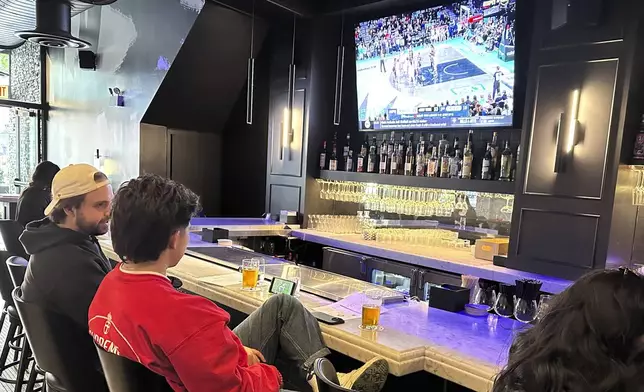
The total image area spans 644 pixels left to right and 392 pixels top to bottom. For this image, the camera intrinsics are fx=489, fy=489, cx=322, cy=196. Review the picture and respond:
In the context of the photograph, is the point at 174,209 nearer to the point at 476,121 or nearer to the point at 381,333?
the point at 381,333

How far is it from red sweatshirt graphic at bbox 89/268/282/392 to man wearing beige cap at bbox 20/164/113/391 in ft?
1.21

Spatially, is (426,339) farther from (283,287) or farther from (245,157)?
(245,157)

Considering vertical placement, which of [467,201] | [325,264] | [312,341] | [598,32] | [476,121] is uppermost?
[598,32]

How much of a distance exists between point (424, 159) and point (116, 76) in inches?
166

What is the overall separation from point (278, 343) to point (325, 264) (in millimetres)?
2701

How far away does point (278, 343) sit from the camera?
198 cm

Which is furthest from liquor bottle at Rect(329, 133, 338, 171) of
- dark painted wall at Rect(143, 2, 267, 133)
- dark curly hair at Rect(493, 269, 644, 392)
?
dark curly hair at Rect(493, 269, 644, 392)

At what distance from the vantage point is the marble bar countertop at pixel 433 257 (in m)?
3.36

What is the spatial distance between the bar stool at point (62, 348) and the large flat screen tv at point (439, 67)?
132 inches

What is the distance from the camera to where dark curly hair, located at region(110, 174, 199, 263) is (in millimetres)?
1527

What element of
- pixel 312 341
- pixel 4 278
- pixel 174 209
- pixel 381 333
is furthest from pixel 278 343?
pixel 4 278

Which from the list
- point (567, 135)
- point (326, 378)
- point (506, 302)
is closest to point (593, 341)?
point (326, 378)

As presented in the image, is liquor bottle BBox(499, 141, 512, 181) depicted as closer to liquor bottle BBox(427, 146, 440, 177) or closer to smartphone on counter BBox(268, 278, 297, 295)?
liquor bottle BBox(427, 146, 440, 177)

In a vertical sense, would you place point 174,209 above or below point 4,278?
above
